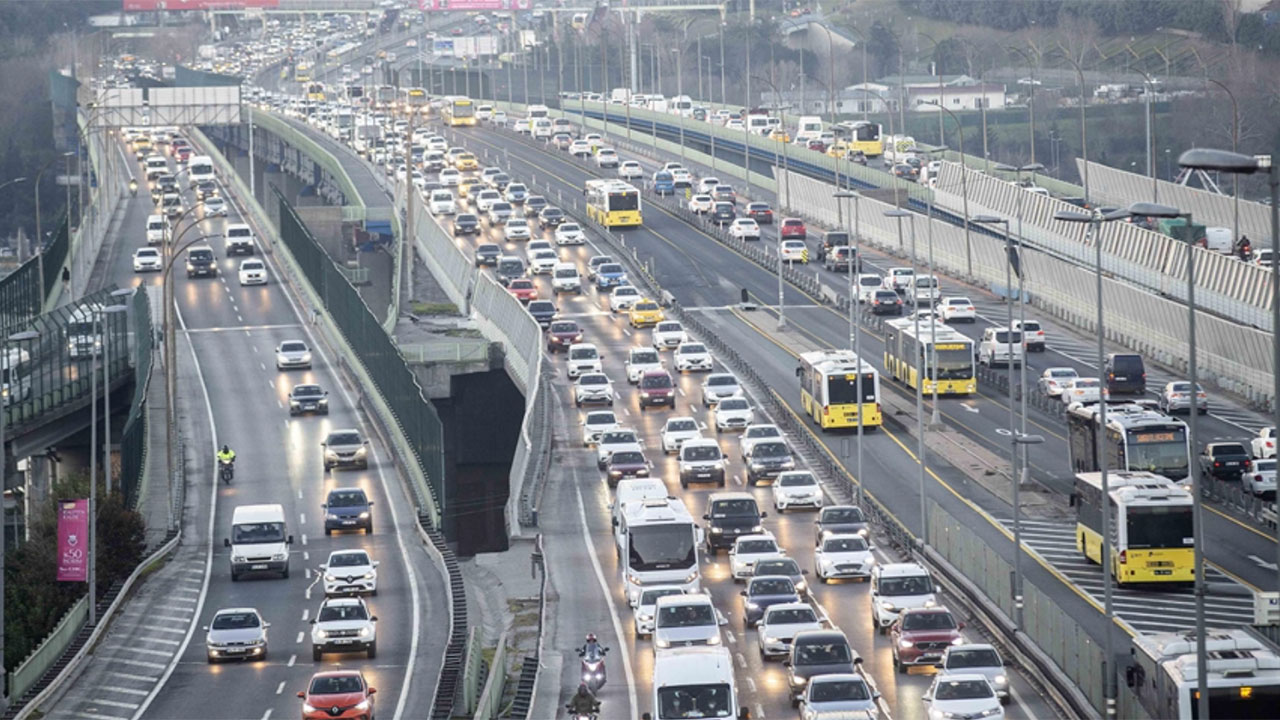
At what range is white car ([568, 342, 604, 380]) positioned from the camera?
82.0 metres

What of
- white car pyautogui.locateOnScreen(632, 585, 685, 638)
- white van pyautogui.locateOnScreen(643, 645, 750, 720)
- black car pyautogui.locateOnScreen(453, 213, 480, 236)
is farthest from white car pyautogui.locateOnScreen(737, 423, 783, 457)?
black car pyautogui.locateOnScreen(453, 213, 480, 236)

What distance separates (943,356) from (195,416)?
2856 centimetres

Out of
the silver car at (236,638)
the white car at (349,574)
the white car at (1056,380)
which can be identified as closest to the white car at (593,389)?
the white car at (1056,380)

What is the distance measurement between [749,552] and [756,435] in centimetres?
1566

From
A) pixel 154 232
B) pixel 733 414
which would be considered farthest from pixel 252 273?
pixel 733 414

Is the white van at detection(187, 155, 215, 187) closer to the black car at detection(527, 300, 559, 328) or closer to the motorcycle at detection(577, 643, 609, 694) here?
the black car at detection(527, 300, 559, 328)

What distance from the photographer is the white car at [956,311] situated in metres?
91.9

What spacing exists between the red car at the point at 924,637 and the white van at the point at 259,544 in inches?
838

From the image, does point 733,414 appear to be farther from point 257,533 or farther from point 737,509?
point 257,533

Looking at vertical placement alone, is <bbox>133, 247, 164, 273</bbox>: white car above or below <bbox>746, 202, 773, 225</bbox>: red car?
below

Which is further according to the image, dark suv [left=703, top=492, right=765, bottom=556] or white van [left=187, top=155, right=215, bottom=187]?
white van [left=187, top=155, right=215, bottom=187]

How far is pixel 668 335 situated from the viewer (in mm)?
87562

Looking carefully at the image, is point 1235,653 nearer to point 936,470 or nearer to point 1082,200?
point 936,470

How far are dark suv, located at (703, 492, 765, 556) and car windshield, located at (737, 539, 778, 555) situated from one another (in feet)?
10.7
